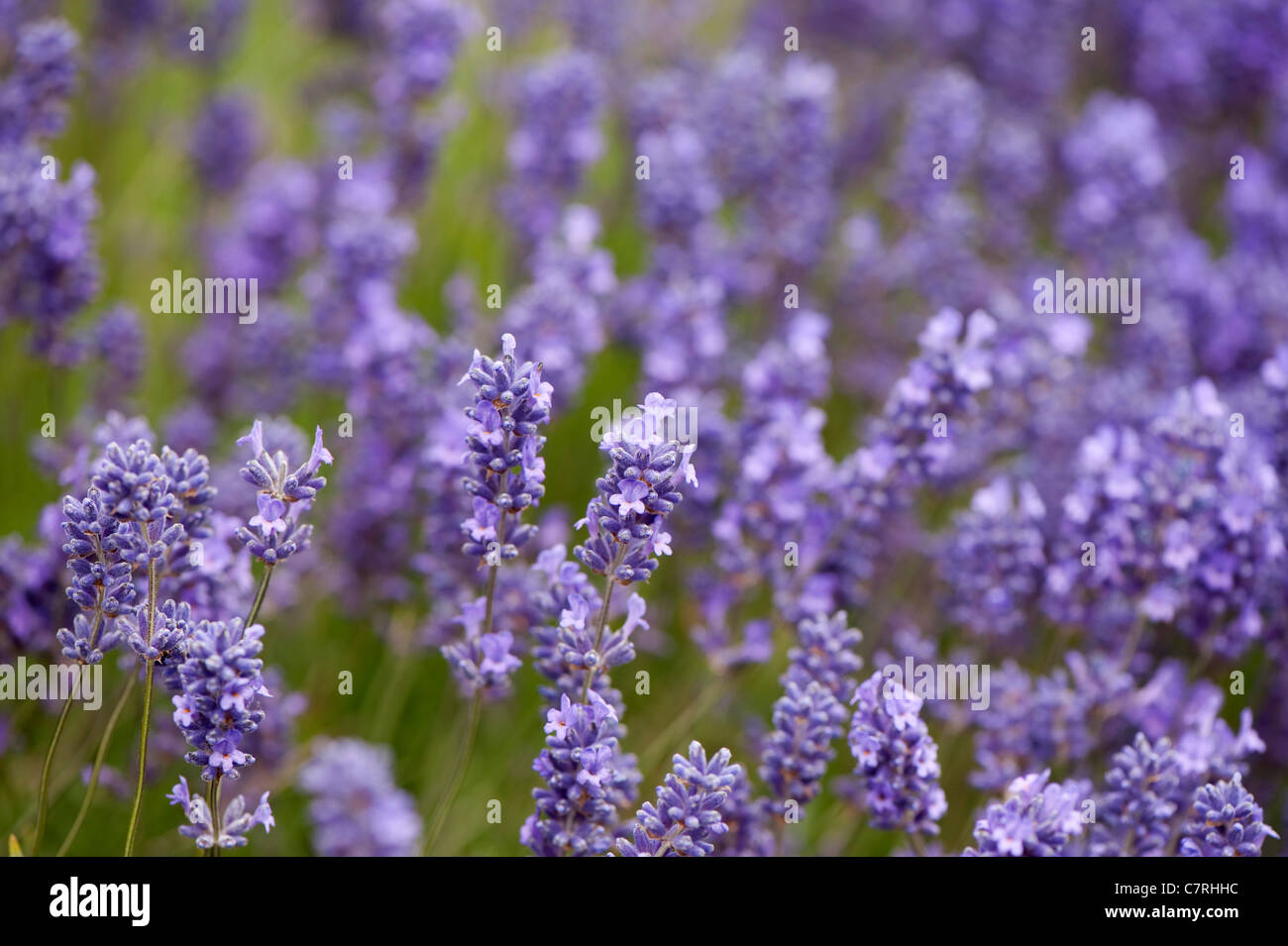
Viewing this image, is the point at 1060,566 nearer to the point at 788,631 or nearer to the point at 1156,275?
the point at 788,631

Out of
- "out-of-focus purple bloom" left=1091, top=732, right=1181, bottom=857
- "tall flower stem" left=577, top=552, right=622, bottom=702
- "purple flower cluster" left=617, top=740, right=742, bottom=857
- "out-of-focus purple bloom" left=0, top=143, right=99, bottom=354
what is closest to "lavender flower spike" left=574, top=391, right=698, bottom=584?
"tall flower stem" left=577, top=552, right=622, bottom=702

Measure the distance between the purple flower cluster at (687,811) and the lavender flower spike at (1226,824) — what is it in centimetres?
86

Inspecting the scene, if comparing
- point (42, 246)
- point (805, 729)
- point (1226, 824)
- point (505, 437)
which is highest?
point (42, 246)

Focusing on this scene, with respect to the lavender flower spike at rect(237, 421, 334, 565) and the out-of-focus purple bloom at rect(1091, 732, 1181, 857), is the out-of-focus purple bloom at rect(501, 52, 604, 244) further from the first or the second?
the out-of-focus purple bloom at rect(1091, 732, 1181, 857)

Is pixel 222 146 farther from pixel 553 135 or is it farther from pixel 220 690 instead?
pixel 220 690

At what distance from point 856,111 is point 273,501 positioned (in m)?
3.89

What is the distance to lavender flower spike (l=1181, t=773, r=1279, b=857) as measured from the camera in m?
1.99

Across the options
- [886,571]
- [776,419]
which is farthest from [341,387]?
[886,571]

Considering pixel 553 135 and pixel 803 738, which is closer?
pixel 803 738

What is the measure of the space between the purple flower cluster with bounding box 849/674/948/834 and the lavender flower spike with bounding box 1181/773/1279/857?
0.47 m

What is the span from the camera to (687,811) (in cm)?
185

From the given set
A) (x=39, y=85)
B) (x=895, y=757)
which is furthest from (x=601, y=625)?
(x=39, y=85)

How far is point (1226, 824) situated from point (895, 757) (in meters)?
0.62

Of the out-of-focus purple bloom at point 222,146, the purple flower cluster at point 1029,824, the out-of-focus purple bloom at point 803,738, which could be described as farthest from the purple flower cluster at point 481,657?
the out-of-focus purple bloom at point 222,146
